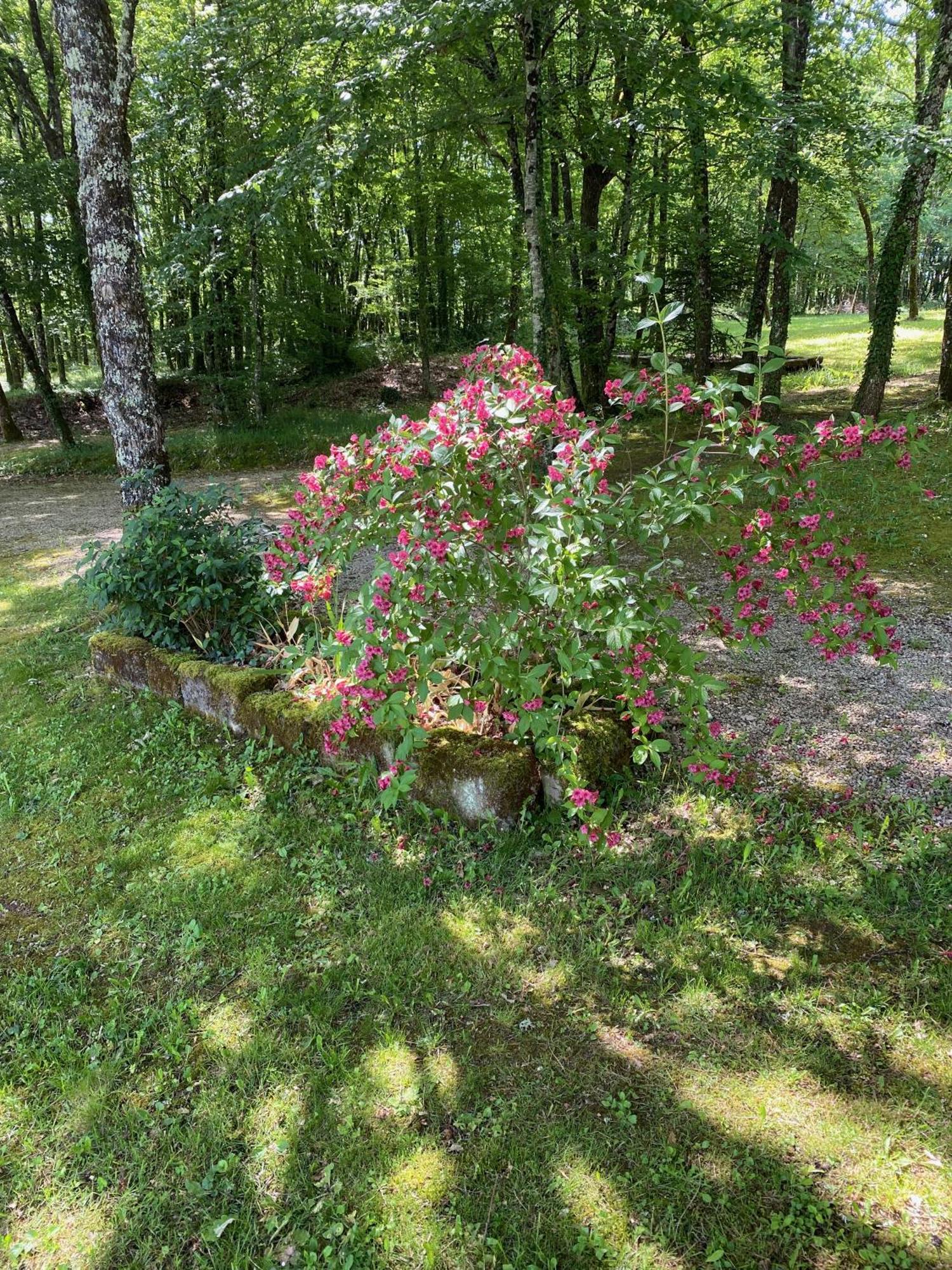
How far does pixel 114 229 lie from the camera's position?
462 cm

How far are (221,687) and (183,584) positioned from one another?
0.69 m

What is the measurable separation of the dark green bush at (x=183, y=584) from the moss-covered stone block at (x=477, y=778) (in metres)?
1.47

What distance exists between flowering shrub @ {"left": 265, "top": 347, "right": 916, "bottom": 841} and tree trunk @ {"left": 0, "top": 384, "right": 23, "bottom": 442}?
45.0ft

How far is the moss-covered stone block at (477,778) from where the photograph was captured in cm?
279

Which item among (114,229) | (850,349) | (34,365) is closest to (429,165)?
(34,365)

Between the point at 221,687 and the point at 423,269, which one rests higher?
the point at 423,269

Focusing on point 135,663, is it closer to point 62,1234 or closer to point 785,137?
point 62,1234

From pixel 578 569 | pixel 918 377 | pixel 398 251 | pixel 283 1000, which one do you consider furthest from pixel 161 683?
pixel 398 251

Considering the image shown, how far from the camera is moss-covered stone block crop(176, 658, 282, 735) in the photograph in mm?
3553

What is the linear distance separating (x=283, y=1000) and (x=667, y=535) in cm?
184

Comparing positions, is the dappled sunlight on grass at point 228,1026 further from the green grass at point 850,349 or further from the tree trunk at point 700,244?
the green grass at point 850,349

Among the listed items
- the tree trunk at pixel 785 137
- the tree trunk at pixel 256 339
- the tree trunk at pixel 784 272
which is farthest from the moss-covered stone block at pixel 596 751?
the tree trunk at pixel 256 339

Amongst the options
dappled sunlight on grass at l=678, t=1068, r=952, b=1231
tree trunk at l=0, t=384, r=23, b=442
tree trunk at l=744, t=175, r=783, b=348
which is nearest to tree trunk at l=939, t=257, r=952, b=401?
tree trunk at l=744, t=175, r=783, b=348

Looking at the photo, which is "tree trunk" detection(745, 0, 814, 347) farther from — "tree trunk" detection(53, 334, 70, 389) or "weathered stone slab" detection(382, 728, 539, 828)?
"tree trunk" detection(53, 334, 70, 389)
